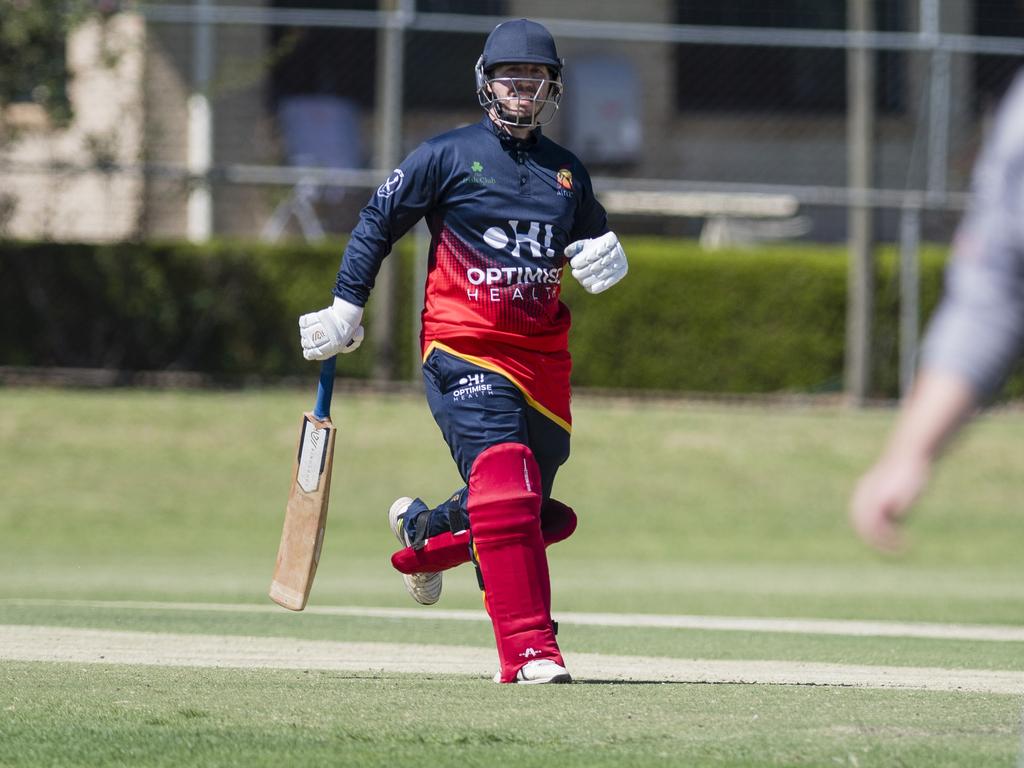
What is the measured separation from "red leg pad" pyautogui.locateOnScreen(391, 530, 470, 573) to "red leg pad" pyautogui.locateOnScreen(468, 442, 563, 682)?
37cm

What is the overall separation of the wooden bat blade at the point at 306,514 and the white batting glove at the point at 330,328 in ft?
0.98

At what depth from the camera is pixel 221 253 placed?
1631cm

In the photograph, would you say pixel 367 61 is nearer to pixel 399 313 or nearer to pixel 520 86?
pixel 399 313

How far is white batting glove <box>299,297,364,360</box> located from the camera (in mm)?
5520

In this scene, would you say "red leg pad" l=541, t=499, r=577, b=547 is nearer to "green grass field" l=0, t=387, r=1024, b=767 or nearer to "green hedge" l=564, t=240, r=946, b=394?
"green grass field" l=0, t=387, r=1024, b=767

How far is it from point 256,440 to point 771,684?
32.2ft

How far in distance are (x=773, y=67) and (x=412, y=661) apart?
1515 cm

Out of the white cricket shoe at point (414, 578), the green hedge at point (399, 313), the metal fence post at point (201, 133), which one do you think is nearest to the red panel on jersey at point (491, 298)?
the white cricket shoe at point (414, 578)

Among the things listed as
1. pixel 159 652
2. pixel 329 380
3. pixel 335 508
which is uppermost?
pixel 329 380

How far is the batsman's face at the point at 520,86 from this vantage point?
5.56m

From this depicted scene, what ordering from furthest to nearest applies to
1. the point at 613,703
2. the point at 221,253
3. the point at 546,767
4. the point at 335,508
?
the point at 221,253 < the point at 335,508 < the point at 613,703 < the point at 546,767

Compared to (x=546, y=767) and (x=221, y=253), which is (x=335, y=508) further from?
(x=546, y=767)

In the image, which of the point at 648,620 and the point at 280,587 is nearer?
the point at 280,587

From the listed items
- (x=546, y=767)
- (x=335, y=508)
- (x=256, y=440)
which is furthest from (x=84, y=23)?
(x=546, y=767)
